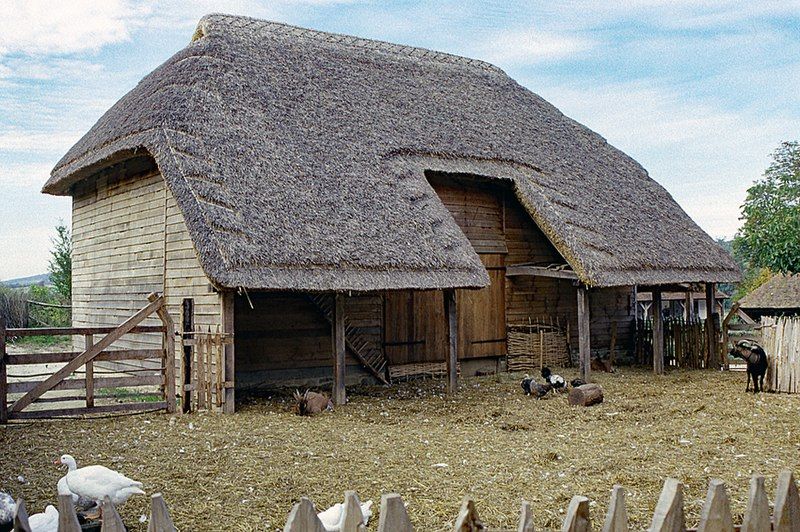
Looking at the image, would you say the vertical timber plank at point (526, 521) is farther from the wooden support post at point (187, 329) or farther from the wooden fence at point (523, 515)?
the wooden support post at point (187, 329)

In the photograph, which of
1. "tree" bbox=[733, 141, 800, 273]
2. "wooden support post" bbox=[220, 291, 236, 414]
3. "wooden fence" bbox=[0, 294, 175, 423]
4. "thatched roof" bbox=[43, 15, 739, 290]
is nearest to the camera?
"wooden fence" bbox=[0, 294, 175, 423]

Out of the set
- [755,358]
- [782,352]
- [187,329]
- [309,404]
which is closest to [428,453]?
[309,404]

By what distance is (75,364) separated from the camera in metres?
10.5

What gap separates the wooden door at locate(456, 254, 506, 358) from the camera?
16688 mm

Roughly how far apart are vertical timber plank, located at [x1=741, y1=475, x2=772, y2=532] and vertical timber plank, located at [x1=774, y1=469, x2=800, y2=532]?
48mm

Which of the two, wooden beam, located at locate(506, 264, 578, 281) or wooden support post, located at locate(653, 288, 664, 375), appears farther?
wooden support post, located at locate(653, 288, 664, 375)

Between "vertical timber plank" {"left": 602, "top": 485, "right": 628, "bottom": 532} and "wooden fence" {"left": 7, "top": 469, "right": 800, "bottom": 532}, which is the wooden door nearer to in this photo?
"wooden fence" {"left": 7, "top": 469, "right": 800, "bottom": 532}

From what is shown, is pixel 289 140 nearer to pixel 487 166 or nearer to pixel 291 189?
pixel 291 189

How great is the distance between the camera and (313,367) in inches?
556

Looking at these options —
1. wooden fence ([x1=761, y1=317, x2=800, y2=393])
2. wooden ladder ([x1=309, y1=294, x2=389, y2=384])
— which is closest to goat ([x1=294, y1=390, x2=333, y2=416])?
wooden ladder ([x1=309, y1=294, x2=389, y2=384])

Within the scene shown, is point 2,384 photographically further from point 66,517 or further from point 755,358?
point 755,358

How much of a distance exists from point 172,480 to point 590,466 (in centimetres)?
422

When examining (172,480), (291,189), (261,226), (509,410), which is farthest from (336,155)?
(172,480)

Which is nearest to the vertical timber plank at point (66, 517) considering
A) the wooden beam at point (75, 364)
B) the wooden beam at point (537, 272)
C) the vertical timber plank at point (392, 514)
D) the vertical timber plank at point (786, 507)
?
the vertical timber plank at point (392, 514)
